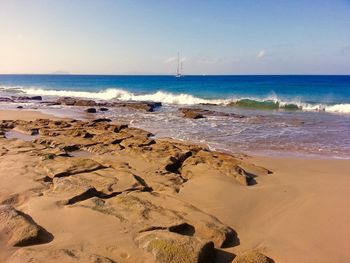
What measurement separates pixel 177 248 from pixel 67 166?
4131mm

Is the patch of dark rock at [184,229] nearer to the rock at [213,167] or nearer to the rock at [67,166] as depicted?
the rock at [213,167]

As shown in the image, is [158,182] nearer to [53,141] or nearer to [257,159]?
[257,159]

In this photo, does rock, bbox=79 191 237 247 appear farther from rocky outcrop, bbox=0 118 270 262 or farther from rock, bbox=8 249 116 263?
rock, bbox=8 249 116 263

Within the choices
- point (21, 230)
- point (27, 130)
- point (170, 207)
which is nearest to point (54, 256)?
point (21, 230)

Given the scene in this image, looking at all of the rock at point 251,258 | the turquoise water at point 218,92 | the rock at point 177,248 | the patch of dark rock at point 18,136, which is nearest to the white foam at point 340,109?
the turquoise water at point 218,92

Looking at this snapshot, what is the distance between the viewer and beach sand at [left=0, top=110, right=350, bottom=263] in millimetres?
4371

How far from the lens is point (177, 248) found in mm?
3975

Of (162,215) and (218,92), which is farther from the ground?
(162,215)

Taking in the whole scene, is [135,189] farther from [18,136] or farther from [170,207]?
[18,136]

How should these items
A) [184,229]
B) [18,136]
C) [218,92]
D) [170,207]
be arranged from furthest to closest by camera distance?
[218,92], [18,136], [170,207], [184,229]

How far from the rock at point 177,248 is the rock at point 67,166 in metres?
3.27

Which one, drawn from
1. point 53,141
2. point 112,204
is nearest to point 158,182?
point 112,204

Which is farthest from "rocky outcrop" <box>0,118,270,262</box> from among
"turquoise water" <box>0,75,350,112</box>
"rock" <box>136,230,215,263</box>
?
"turquoise water" <box>0,75,350,112</box>

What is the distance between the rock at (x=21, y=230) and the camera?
14.3 ft
